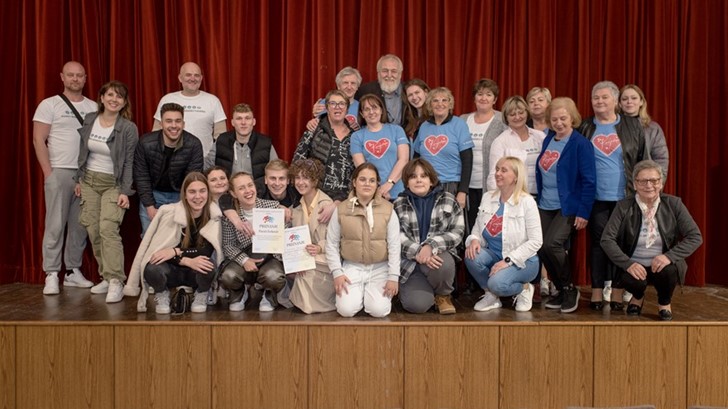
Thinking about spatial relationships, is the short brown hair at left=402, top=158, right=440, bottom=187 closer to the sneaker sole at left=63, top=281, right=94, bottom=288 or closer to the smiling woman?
the smiling woman

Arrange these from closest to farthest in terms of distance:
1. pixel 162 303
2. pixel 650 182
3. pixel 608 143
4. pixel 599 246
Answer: pixel 650 182, pixel 162 303, pixel 599 246, pixel 608 143

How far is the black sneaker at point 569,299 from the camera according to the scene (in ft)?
14.1

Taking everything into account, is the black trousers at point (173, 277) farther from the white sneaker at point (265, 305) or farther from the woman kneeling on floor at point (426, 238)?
the woman kneeling on floor at point (426, 238)

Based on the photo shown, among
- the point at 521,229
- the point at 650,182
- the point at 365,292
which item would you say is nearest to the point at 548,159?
the point at 521,229

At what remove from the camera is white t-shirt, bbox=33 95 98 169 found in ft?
17.1

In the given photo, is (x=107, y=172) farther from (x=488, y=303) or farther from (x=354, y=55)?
(x=488, y=303)

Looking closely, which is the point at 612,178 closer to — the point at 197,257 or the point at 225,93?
the point at 197,257

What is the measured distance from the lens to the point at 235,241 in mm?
4348

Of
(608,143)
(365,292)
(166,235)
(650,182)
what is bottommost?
(365,292)

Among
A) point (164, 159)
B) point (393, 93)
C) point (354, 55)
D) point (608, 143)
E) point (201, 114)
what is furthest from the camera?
point (354, 55)

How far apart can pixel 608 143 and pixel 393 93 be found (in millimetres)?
1622

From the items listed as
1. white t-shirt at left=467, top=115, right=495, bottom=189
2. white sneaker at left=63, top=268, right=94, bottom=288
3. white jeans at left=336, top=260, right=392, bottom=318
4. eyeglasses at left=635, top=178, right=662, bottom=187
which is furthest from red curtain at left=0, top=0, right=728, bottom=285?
white jeans at left=336, top=260, right=392, bottom=318

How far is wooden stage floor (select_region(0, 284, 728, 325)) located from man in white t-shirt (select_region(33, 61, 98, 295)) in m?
0.55

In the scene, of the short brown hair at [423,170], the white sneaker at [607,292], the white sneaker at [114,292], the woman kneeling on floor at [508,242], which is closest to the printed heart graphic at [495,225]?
the woman kneeling on floor at [508,242]
